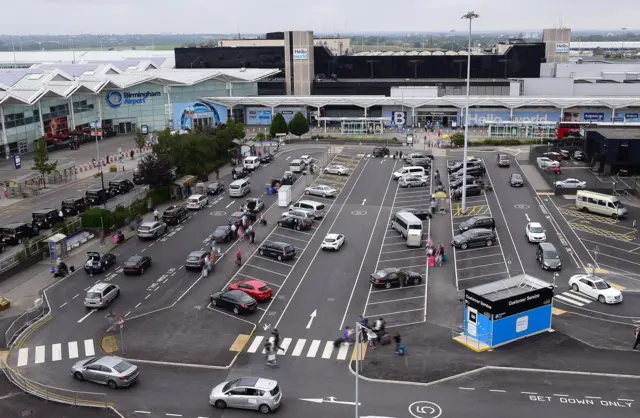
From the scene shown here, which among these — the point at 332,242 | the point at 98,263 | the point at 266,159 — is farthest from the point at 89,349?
the point at 266,159

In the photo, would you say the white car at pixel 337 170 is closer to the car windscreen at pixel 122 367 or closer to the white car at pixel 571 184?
the white car at pixel 571 184

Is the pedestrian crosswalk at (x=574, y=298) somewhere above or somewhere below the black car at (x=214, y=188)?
below

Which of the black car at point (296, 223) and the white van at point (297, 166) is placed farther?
the white van at point (297, 166)

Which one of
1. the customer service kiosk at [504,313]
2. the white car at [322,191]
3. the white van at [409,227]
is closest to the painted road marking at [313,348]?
the customer service kiosk at [504,313]

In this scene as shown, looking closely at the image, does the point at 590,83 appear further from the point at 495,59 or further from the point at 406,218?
the point at 406,218

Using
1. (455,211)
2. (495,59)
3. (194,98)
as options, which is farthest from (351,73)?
(455,211)

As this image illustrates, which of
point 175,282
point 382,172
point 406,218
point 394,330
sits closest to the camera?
point 394,330

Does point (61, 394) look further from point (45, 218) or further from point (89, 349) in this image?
point (45, 218)
